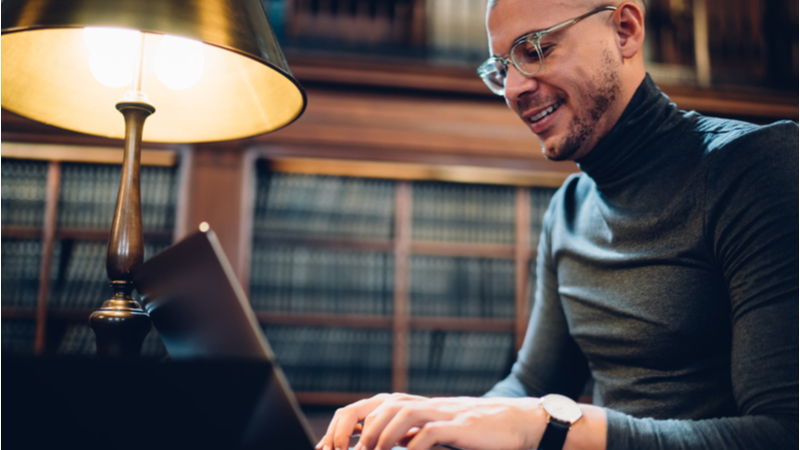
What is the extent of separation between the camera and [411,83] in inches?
A: 109

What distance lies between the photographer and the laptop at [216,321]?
0.39 metres

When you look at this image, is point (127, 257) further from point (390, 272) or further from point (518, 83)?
point (390, 272)

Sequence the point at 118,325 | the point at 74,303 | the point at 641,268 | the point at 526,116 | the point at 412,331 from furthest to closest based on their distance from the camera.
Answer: the point at 412,331 → the point at 74,303 → the point at 526,116 → the point at 641,268 → the point at 118,325

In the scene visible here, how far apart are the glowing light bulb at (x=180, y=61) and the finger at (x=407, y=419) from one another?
0.64 metres

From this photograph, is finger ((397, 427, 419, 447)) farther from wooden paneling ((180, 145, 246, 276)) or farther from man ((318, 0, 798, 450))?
wooden paneling ((180, 145, 246, 276))

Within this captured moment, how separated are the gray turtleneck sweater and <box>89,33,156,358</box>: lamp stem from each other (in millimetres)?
628

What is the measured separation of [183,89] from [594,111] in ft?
2.44

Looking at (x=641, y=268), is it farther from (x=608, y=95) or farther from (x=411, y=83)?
(x=411, y=83)

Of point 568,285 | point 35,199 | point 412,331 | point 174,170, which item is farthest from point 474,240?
point 35,199

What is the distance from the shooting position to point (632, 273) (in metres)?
0.91

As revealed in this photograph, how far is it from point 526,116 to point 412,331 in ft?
6.16

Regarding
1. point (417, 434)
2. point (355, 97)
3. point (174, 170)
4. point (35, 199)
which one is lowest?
point (417, 434)

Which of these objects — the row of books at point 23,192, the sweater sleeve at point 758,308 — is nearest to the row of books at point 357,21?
the row of books at point 23,192

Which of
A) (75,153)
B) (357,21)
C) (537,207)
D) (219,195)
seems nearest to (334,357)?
(219,195)
